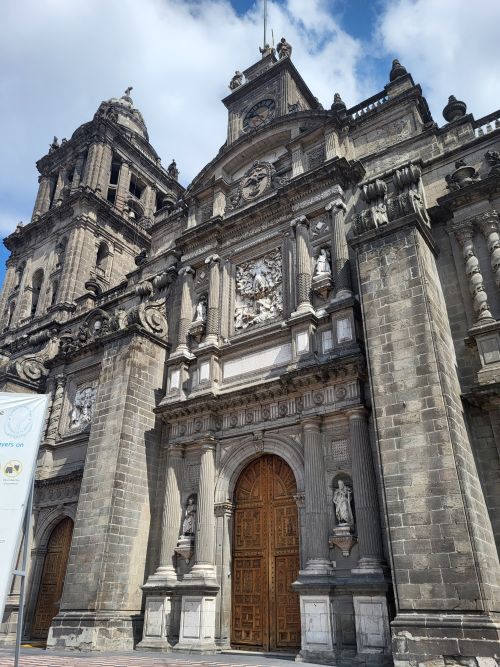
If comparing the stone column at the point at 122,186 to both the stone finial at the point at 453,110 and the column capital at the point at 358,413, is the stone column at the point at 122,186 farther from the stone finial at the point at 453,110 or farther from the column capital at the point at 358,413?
the column capital at the point at 358,413

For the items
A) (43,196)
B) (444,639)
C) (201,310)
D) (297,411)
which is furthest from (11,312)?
(444,639)

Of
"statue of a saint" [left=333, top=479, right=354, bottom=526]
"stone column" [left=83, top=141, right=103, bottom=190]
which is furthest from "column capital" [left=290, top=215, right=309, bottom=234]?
"stone column" [left=83, top=141, right=103, bottom=190]

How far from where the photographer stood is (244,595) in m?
12.9

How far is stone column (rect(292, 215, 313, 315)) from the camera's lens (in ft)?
47.6

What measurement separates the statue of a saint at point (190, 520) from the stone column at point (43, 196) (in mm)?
23058

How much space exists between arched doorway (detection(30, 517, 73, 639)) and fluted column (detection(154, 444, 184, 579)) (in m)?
4.43

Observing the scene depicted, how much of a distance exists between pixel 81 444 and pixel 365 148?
530 inches

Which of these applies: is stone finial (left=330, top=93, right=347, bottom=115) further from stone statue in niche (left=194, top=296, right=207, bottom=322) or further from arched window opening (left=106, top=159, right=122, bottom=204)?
arched window opening (left=106, top=159, right=122, bottom=204)

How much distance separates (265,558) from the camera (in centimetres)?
1288

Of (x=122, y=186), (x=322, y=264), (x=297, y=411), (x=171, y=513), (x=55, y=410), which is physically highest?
(x=122, y=186)

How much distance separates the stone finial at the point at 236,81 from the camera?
2328 cm

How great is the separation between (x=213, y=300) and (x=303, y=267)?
10.9ft

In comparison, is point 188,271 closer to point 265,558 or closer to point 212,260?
point 212,260

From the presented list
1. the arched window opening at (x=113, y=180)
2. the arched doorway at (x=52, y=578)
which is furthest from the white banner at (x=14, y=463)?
the arched window opening at (x=113, y=180)
